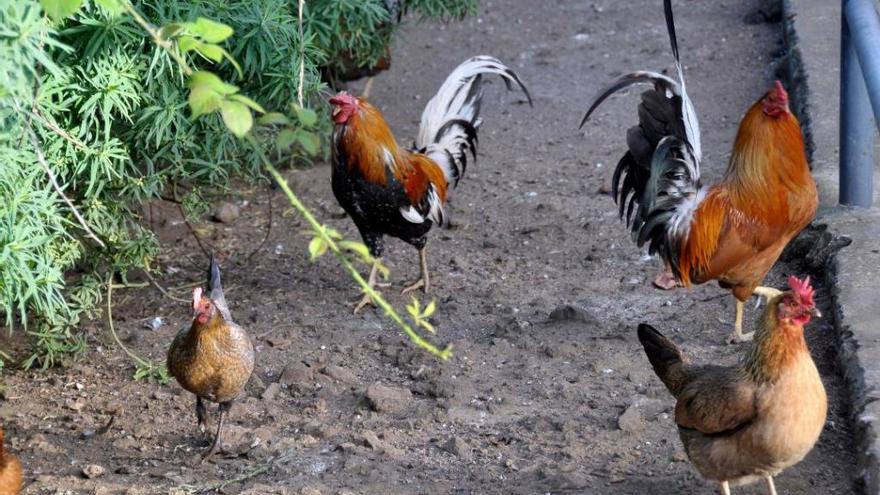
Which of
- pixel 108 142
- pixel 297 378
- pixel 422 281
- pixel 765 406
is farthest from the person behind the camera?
pixel 422 281

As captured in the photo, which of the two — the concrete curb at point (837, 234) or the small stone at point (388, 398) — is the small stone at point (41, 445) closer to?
the small stone at point (388, 398)

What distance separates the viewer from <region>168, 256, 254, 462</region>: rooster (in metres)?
4.82

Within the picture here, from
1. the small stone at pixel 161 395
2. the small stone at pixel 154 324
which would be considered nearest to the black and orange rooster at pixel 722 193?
the small stone at pixel 161 395

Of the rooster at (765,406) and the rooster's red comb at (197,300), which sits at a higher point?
the rooster at (765,406)

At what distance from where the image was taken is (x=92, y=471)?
4836 mm

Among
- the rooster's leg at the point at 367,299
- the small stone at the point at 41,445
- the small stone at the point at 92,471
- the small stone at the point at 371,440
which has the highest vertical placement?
the small stone at the point at 371,440

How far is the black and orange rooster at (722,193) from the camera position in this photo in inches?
217

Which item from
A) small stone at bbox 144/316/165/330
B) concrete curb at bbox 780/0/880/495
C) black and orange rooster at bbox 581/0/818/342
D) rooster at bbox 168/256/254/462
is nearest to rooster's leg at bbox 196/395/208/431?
rooster at bbox 168/256/254/462

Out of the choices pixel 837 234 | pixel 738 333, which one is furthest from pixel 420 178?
pixel 837 234

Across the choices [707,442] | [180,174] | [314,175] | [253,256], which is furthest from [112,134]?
[707,442]

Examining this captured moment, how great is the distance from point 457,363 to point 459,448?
91 cm

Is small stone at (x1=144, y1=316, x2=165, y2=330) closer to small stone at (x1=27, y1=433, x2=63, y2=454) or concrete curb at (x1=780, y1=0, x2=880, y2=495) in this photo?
small stone at (x1=27, y1=433, x2=63, y2=454)

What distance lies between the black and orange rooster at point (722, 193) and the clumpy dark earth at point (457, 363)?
1.51ft

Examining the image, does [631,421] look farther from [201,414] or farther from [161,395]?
[161,395]
